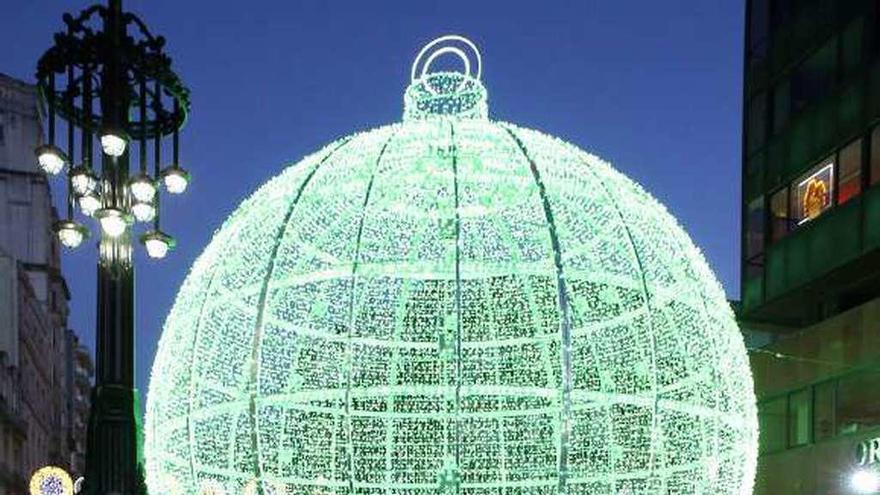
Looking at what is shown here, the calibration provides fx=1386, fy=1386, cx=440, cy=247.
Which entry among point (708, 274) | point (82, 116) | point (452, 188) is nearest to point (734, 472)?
point (708, 274)

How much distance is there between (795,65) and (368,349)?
15885 millimetres

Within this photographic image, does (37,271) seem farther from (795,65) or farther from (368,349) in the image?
(368,349)

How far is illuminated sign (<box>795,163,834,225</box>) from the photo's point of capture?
23.8 metres

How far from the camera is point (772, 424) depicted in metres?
25.8

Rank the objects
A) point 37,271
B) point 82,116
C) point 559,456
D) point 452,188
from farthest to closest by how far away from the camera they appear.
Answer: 1. point 37,271
2. point 82,116
3. point 452,188
4. point 559,456

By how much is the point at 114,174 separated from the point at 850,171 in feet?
52.4

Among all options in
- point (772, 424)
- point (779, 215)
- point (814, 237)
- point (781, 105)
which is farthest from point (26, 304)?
point (814, 237)

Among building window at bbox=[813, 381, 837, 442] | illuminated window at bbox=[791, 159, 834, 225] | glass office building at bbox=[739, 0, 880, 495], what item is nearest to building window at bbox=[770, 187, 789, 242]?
glass office building at bbox=[739, 0, 880, 495]

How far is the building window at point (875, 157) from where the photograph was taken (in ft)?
71.9

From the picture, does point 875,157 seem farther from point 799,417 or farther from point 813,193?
point 799,417

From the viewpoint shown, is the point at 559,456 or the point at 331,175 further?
the point at 331,175

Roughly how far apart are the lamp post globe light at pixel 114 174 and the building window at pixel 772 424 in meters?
17.1

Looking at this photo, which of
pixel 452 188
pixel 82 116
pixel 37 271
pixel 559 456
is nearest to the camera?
pixel 559 456

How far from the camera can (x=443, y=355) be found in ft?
31.8
